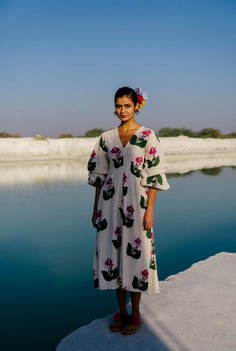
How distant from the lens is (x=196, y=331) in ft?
6.66

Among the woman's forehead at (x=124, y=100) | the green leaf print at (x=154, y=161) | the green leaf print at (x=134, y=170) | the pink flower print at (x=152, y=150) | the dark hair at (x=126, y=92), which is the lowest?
the green leaf print at (x=134, y=170)

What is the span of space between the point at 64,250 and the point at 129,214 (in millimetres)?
2441

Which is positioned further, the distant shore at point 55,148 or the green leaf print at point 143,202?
the distant shore at point 55,148

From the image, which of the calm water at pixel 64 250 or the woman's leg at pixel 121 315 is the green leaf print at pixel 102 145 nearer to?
the woman's leg at pixel 121 315

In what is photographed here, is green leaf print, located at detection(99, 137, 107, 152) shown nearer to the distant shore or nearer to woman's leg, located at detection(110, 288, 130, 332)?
woman's leg, located at detection(110, 288, 130, 332)

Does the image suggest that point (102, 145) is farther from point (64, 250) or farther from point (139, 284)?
point (64, 250)

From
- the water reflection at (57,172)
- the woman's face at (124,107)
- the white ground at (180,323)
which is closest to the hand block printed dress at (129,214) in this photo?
the woman's face at (124,107)

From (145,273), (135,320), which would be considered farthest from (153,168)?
(135,320)

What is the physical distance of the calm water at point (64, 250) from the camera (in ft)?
8.28

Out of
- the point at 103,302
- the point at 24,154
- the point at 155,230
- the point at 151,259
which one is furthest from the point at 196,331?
the point at 24,154

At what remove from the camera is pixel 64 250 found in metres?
4.24

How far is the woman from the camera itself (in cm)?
202

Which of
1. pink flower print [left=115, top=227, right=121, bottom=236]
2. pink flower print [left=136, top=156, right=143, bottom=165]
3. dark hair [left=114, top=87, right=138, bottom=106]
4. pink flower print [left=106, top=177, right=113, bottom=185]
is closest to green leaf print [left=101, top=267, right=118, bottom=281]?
pink flower print [left=115, top=227, right=121, bottom=236]

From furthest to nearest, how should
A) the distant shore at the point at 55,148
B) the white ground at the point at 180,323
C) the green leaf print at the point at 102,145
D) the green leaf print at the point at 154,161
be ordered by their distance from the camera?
the distant shore at the point at 55,148 < the green leaf print at the point at 102,145 < the green leaf print at the point at 154,161 < the white ground at the point at 180,323
